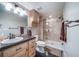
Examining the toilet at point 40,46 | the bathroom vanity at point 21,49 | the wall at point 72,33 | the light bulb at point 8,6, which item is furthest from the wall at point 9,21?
the wall at point 72,33

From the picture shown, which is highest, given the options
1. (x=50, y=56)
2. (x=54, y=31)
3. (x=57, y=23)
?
(x=57, y=23)

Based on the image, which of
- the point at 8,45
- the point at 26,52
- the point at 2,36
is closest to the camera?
the point at 8,45

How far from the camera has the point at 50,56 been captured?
1351mm

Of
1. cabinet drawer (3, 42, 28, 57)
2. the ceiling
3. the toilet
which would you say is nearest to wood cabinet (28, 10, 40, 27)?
the ceiling

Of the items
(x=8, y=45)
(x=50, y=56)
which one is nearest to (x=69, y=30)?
(x=50, y=56)

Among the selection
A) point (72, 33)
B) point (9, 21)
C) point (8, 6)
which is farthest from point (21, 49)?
point (72, 33)

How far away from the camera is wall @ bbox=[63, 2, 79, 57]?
125 centimetres

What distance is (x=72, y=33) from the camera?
50.4 inches

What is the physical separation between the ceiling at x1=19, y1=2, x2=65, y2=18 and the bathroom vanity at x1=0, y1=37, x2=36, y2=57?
0.40 meters

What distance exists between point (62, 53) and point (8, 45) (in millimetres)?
691

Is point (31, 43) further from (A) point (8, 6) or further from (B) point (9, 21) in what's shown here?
(A) point (8, 6)

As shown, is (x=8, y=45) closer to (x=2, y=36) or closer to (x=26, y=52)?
(x=2, y=36)

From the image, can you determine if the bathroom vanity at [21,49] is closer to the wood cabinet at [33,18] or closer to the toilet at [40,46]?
the toilet at [40,46]

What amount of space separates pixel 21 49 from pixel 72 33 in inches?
27.1
